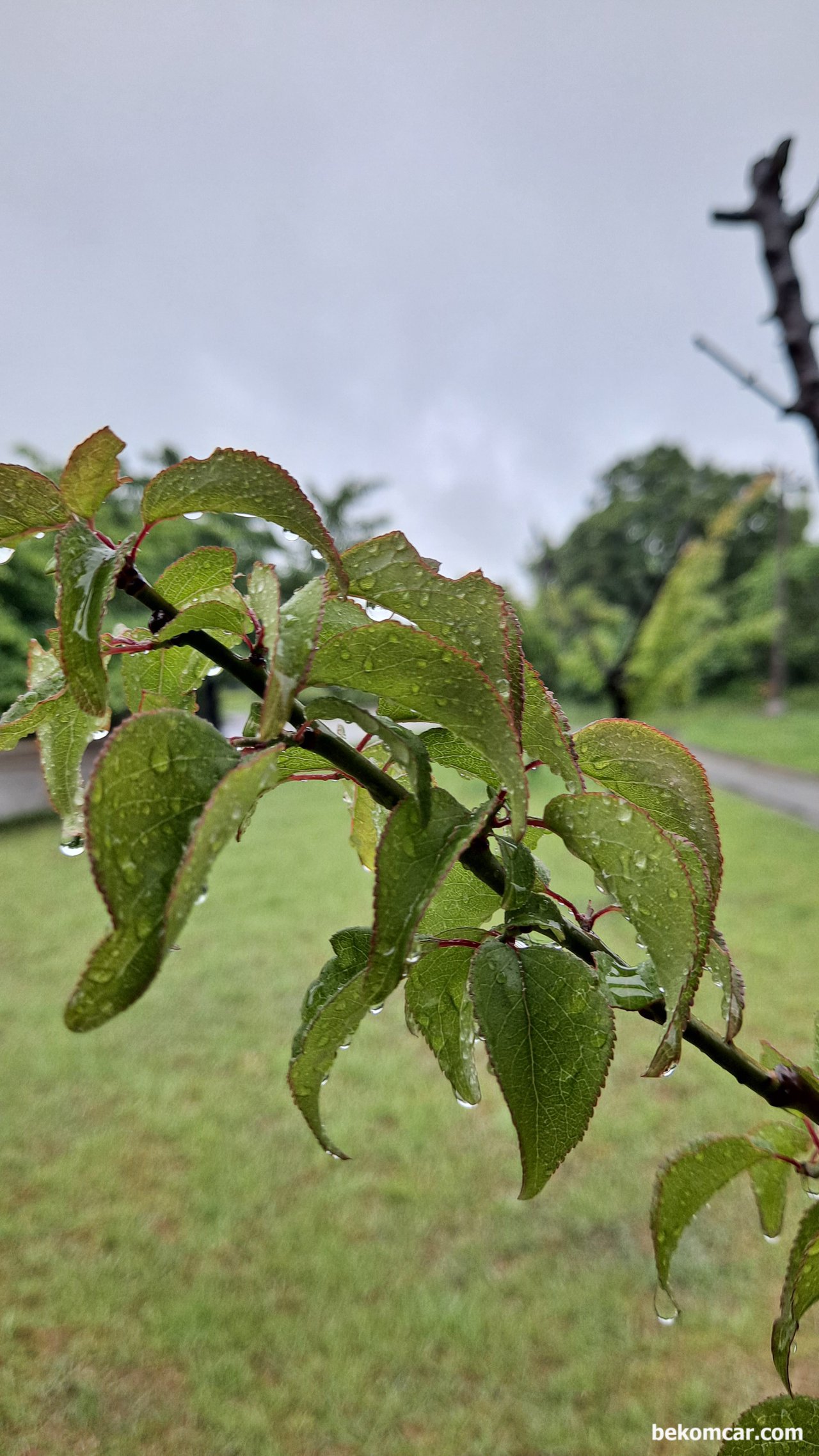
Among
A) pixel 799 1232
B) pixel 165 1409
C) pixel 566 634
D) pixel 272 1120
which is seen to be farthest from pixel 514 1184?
pixel 566 634

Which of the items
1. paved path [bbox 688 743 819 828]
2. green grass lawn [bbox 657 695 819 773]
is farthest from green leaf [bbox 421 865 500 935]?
green grass lawn [bbox 657 695 819 773]

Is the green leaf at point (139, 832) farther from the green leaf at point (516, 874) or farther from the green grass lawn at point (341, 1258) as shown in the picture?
the green grass lawn at point (341, 1258)

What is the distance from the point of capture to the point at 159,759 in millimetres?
166

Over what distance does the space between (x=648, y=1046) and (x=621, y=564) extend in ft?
34.0

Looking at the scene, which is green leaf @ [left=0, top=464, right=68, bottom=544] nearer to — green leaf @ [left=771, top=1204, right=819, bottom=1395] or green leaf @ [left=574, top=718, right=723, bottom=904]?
green leaf @ [left=574, top=718, right=723, bottom=904]

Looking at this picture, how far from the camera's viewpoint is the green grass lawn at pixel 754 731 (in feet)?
23.6

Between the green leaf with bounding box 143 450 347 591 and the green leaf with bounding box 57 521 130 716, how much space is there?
2 cm

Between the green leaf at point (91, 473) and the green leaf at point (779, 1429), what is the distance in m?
0.36

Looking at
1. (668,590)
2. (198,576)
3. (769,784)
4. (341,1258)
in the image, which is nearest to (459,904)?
(198,576)

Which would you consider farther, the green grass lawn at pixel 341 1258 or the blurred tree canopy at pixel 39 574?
the blurred tree canopy at pixel 39 574

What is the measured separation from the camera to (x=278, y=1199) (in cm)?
142

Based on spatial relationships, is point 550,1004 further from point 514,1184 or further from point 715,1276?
point 514,1184

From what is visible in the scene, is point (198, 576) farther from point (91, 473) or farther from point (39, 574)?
point (39, 574)

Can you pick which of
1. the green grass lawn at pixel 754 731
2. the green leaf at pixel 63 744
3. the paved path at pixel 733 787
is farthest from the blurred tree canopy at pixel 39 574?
the green grass lawn at pixel 754 731
